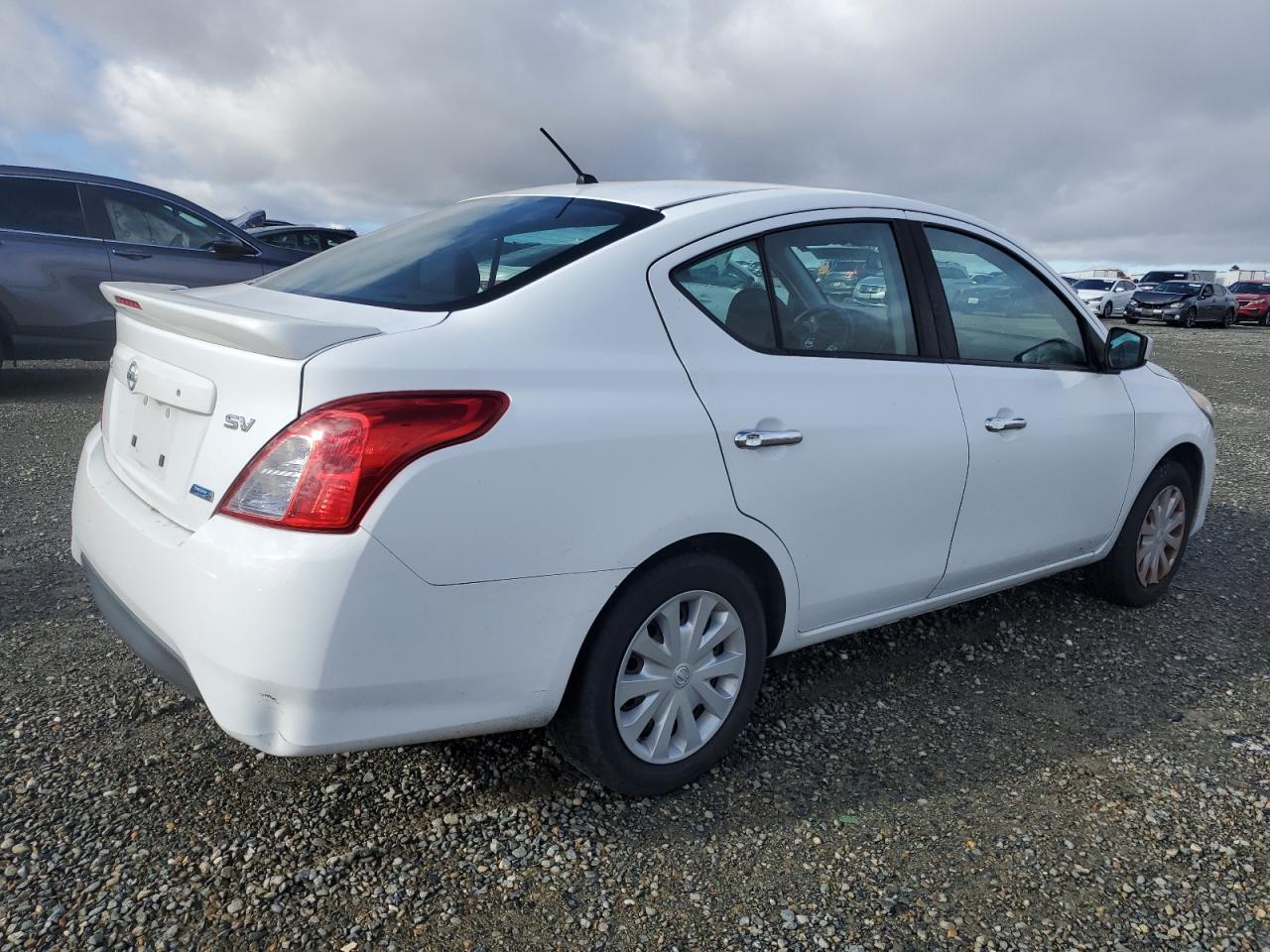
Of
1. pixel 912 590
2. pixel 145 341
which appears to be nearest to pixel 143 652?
pixel 145 341

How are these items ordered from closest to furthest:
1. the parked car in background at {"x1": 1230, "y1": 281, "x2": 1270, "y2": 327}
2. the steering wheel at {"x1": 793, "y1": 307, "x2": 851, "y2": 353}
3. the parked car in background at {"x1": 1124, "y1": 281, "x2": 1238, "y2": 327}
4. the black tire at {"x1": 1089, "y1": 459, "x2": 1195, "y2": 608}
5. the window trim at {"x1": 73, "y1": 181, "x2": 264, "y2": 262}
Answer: the steering wheel at {"x1": 793, "y1": 307, "x2": 851, "y2": 353}, the black tire at {"x1": 1089, "y1": 459, "x2": 1195, "y2": 608}, the window trim at {"x1": 73, "y1": 181, "x2": 264, "y2": 262}, the parked car in background at {"x1": 1124, "y1": 281, "x2": 1238, "y2": 327}, the parked car in background at {"x1": 1230, "y1": 281, "x2": 1270, "y2": 327}

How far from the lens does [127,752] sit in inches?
107

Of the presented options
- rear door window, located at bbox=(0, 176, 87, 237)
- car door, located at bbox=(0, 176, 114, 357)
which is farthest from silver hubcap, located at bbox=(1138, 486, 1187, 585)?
rear door window, located at bbox=(0, 176, 87, 237)

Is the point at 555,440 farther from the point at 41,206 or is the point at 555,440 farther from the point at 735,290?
the point at 41,206

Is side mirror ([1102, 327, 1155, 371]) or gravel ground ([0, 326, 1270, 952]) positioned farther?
side mirror ([1102, 327, 1155, 371])

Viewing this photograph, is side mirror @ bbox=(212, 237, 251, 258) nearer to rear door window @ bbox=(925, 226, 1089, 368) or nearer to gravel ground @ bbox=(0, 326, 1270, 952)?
gravel ground @ bbox=(0, 326, 1270, 952)

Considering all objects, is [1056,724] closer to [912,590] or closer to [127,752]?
[912,590]

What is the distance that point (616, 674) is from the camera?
7.84 ft

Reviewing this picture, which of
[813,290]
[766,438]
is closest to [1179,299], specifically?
[813,290]

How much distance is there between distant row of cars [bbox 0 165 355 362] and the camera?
797 cm

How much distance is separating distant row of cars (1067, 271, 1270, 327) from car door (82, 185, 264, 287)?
2778cm

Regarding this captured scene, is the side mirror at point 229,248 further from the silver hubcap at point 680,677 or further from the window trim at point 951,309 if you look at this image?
the silver hubcap at point 680,677

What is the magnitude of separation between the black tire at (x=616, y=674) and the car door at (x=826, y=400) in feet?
0.63

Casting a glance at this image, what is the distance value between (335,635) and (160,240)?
7730 mm
